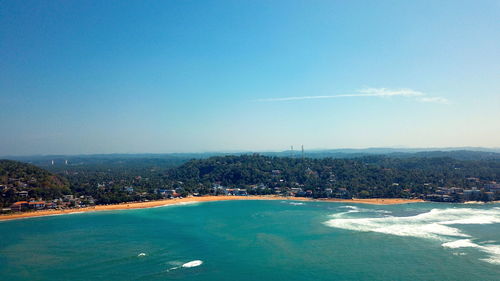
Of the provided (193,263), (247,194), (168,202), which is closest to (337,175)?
(247,194)

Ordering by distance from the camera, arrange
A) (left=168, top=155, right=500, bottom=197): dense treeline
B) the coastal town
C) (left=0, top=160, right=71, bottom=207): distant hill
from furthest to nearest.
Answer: (left=168, top=155, right=500, bottom=197): dense treeline < (left=0, top=160, right=71, bottom=207): distant hill < the coastal town

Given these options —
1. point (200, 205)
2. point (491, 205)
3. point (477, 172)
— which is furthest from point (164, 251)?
point (477, 172)

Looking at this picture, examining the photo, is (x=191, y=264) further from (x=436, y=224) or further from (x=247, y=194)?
(x=247, y=194)

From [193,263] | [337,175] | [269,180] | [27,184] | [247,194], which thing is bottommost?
[247,194]

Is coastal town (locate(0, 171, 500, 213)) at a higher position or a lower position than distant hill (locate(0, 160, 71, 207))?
lower

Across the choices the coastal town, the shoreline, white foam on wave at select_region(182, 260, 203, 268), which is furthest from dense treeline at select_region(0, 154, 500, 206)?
white foam on wave at select_region(182, 260, 203, 268)

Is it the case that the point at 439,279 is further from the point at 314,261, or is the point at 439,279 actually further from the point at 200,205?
the point at 200,205

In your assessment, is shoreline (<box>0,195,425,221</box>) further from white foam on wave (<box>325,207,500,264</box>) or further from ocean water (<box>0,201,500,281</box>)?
white foam on wave (<box>325,207,500,264</box>)

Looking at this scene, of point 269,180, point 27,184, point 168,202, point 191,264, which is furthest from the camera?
point 269,180
